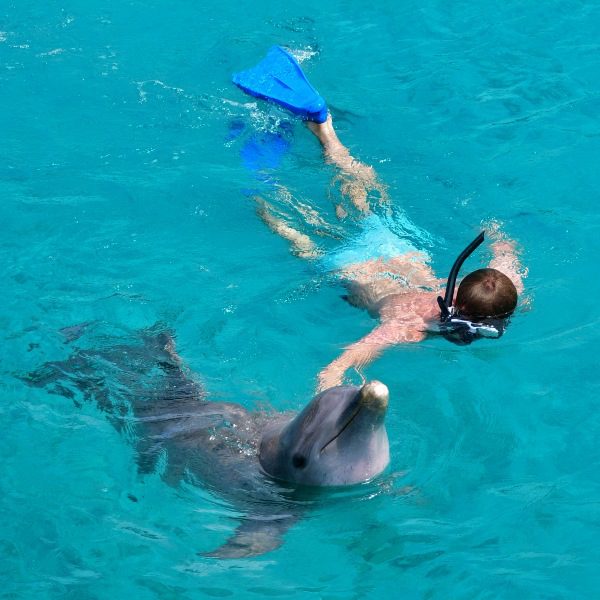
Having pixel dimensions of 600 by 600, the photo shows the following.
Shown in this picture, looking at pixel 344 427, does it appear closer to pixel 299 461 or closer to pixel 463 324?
pixel 299 461

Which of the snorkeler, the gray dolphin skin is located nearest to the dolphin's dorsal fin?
the gray dolphin skin

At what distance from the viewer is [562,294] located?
320 inches

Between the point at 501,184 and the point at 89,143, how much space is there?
4311 millimetres

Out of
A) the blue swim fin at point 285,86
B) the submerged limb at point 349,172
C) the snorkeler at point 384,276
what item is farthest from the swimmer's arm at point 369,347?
the blue swim fin at point 285,86

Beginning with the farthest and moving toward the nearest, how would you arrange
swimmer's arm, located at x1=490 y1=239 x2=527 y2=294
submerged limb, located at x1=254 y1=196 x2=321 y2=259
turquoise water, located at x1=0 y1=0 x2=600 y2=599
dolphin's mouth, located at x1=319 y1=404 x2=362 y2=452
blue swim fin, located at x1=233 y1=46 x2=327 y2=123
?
A: blue swim fin, located at x1=233 y1=46 x2=327 y2=123 → submerged limb, located at x1=254 y1=196 x2=321 y2=259 → swimmer's arm, located at x1=490 y1=239 x2=527 y2=294 → turquoise water, located at x1=0 y1=0 x2=600 y2=599 → dolphin's mouth, located at x1=319 y1=404 x2=362 y2=452

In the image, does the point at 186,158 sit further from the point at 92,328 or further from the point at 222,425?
the point at 222,425

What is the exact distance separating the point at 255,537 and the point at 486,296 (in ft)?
8.24

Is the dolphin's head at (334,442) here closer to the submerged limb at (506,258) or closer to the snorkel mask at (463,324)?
the snorkel mask at (463,324)

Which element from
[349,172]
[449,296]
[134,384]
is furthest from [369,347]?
[349,172]

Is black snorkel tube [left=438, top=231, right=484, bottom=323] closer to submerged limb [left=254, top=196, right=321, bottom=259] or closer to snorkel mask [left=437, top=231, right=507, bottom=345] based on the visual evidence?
snorkel mask [left=437, top=231, right=507, bottom=345]

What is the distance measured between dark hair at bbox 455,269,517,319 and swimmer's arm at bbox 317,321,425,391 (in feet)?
1.70

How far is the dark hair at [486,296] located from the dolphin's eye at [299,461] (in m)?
1.97

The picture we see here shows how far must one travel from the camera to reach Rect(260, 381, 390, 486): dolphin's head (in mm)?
5617

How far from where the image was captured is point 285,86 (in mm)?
9953
